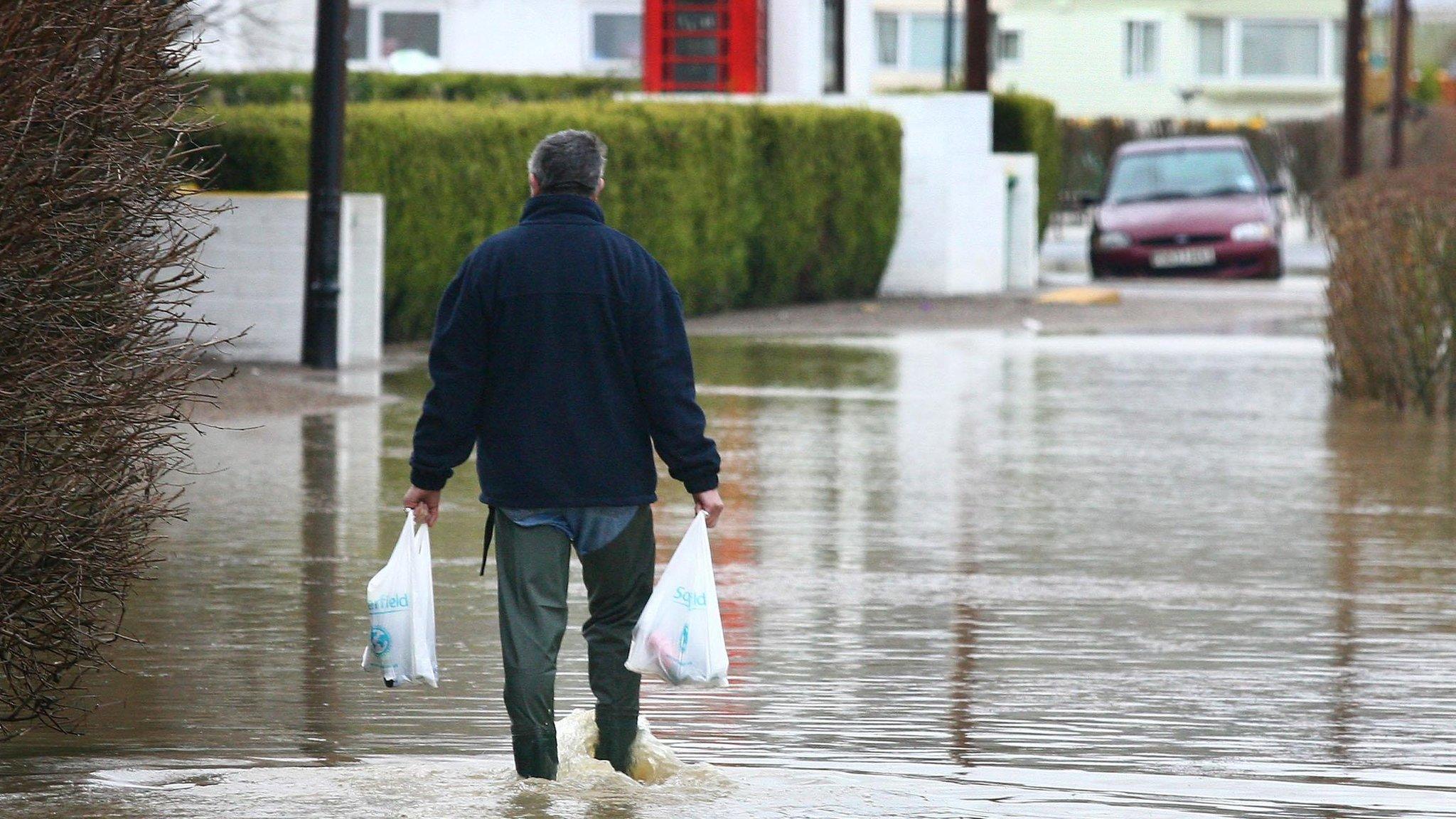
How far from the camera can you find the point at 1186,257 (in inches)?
1238

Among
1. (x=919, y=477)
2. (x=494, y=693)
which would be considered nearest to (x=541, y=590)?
(x=494, y=693)

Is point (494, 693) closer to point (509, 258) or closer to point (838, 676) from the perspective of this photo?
point (838, 676)

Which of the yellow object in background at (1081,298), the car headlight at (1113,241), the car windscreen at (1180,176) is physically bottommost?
the yellow object in background at (1081,298)

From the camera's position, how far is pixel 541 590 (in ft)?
20.3

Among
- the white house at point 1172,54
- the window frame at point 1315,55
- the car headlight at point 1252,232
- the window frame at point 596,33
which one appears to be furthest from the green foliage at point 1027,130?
the window frame at point 1315,55

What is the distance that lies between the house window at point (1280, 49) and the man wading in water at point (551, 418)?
67.5 metres

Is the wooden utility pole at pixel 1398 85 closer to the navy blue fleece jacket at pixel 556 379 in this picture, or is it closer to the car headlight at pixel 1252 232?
the car headlight at pixel 1252 232

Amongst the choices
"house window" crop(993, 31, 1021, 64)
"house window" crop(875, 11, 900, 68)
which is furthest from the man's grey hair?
"house window" crop(993, 31, 1021, 64)

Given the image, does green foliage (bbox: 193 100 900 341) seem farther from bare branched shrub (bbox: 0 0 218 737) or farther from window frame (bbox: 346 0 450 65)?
window frame (bbox: 346 0 450 65)

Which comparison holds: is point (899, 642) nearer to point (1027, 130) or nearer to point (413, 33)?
point (1027, 130)

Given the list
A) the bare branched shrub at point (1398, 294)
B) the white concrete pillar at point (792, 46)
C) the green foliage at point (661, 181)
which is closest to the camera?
the bare branched shrub at point (1398, 294)

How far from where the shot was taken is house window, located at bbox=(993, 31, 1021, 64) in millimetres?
71438

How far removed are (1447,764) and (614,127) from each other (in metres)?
15.9

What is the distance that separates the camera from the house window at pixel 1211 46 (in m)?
71.9
